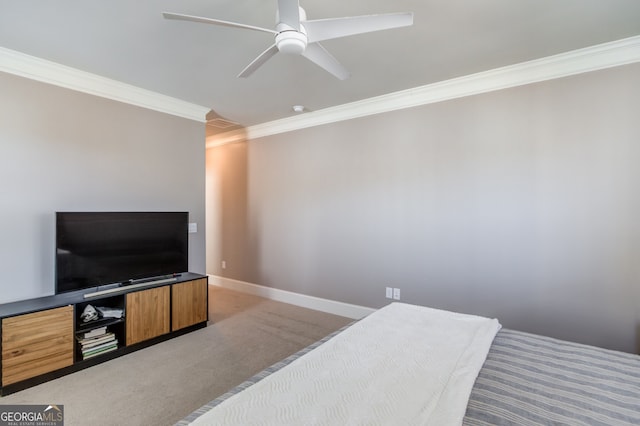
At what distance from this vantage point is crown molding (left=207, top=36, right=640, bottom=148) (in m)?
2.46

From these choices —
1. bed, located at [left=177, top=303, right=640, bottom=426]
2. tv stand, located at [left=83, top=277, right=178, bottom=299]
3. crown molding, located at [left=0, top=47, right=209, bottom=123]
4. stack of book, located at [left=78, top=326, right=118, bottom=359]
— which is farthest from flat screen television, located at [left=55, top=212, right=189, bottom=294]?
bed, located at [left=177, top=303, right=640, bottom=426]

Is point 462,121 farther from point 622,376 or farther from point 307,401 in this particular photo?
point 307,401

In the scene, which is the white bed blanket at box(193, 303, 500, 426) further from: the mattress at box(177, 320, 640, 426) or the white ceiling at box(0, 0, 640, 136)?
the white ceiling at box(0, 0, 640, 136)

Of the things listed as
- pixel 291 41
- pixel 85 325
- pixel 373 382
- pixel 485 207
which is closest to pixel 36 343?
pixel 85 325

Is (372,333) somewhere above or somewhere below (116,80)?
below

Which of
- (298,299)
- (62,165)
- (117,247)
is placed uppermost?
(62,165)

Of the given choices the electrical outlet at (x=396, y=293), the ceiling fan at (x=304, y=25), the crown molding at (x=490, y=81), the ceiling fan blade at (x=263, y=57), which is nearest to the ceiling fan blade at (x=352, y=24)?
the ceiling fan at (x=304, y=25)

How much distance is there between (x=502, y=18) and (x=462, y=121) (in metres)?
1.12

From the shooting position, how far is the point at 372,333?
181 cm

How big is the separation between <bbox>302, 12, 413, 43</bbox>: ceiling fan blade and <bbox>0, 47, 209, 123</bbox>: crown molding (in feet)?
8.41

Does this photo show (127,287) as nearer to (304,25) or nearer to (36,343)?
(36,343)

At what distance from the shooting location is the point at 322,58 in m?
1.94

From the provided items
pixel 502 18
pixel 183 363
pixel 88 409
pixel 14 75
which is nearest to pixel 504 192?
pixel 502 18

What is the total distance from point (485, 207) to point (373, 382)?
2.35 meters
